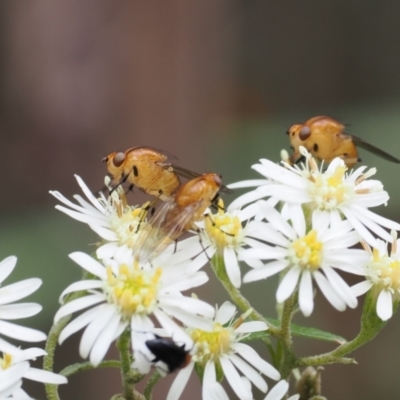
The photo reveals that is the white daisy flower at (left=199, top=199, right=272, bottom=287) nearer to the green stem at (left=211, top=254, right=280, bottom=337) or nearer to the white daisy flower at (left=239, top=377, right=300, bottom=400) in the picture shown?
the green stem at (left=211, top=254, right=280, bottom=337)

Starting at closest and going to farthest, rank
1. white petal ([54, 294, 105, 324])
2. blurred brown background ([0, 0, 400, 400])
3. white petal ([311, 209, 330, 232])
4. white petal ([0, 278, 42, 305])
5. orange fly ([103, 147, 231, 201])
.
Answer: white petal ([54, 294, 105, 324]) → white petal ([0, 278, 42, 305]) → white petal ([311, 209, 330, 232]) → orange fly ([103, 147, 231, 201]) → blurred brown background ([0, 0, 400, 400])

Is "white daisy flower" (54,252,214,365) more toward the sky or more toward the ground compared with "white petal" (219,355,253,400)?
more toward the sky

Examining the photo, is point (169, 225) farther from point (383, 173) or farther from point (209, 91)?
point (209, 91)

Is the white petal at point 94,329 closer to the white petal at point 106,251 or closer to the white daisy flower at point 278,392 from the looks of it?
the white petal at point 106,251

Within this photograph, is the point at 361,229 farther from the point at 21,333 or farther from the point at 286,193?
the point at 21,333

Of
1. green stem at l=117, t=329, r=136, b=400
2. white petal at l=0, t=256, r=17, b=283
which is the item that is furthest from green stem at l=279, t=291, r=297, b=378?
white petal at l=0, t=256, r=17, b=283

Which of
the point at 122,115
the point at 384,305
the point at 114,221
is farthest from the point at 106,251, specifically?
the point at 122,115

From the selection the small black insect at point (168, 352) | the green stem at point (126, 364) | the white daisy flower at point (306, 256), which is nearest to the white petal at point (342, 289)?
the white daisy flower at point (306, 256)
